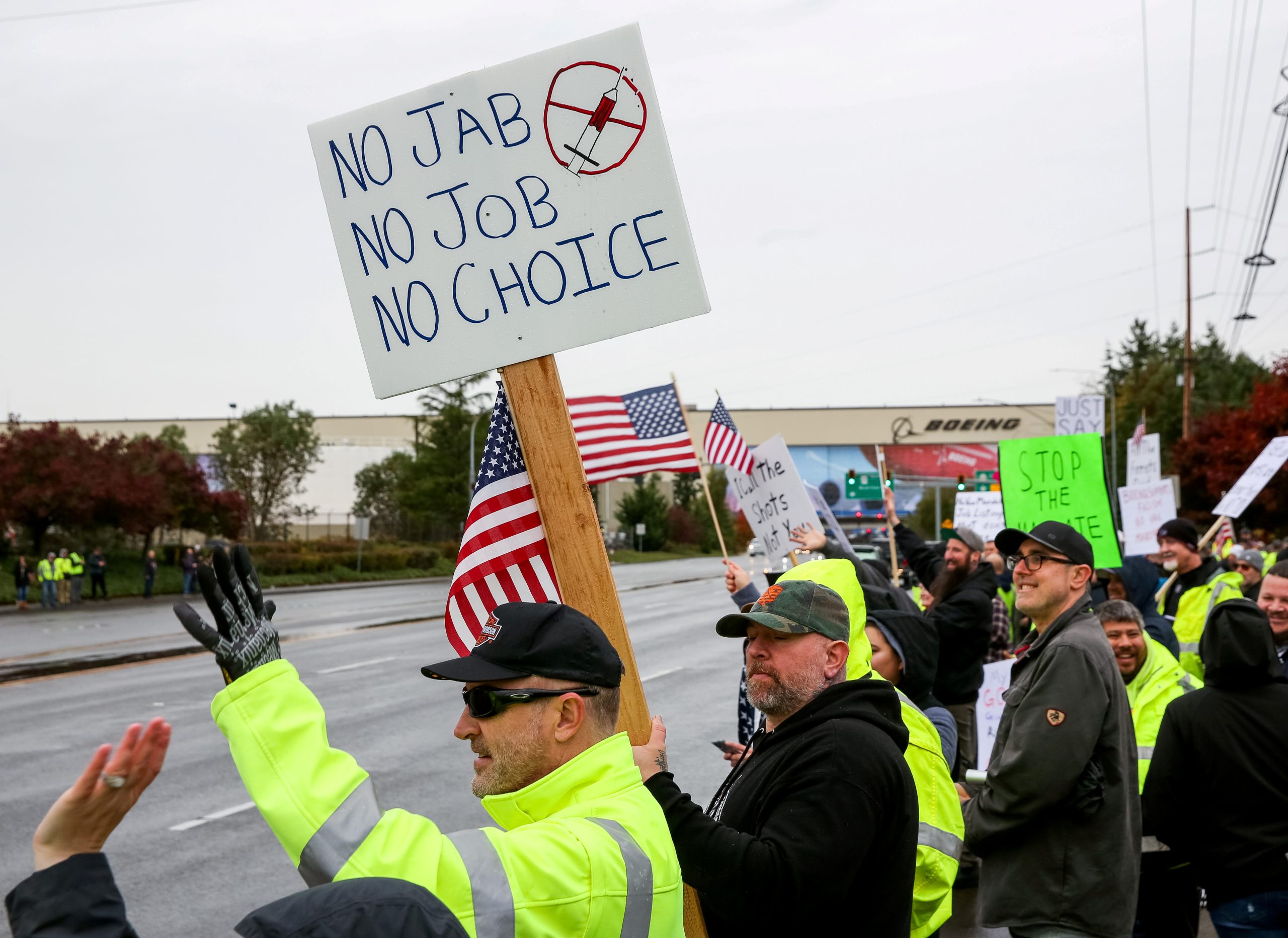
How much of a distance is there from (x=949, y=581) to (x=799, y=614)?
437cm

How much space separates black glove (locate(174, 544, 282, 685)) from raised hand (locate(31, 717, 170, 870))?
0.16 m

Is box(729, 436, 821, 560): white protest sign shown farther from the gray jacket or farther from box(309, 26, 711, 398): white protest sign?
box(309, 26, 711, 398): white protest sign

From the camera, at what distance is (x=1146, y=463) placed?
473 inches

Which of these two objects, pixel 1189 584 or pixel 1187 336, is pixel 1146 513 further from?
pixel 1187 336

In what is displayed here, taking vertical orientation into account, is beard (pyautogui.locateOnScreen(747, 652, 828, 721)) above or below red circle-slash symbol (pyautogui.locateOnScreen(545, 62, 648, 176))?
below

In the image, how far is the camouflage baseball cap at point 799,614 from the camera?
2873 millimetres

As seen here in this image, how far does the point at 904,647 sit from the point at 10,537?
38.5m

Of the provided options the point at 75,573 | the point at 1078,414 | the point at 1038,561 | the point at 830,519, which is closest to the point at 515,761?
the point at 1038,561

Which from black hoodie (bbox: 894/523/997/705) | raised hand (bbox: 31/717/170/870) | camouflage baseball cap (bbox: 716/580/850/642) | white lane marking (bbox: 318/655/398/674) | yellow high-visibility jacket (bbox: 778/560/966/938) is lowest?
white lane marking (bbox: 318/655/398/674)

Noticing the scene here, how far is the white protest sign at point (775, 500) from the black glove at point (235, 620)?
4.60 m

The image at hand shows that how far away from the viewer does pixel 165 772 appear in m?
9.58

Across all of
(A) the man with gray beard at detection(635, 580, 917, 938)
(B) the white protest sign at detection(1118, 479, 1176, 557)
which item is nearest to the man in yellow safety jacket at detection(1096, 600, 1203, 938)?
(A) the man with gray beard at detection(635, 580, 917, 938)

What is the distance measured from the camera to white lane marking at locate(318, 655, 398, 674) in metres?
15.8

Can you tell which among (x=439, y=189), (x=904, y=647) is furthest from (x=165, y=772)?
(x=439, y=189)
